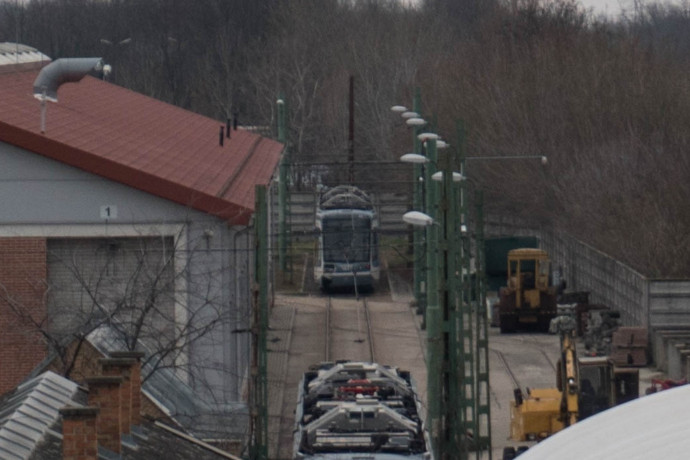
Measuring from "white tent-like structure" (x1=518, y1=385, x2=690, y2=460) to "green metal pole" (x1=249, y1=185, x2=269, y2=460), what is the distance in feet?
41.8

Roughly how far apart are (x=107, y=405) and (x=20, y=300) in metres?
11.2

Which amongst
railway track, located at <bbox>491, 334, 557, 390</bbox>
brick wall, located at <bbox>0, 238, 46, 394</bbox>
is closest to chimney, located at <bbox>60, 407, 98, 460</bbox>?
brick wall, located at <bbox>0, 238, 46, 394</bbox>

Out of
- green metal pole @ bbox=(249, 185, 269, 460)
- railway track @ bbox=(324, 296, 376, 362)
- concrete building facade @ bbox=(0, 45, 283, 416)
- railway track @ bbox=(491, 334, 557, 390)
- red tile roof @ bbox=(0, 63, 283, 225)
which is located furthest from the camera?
railway track @ bbox=(324, 296, 376, 362)

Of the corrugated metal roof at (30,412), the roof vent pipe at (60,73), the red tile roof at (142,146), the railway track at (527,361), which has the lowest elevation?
the railway track at (527,361)

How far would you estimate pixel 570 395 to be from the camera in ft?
73.0

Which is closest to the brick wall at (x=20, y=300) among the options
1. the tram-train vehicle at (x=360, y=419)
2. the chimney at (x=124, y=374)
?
the tram-train vehicle at (x=360, y=419)

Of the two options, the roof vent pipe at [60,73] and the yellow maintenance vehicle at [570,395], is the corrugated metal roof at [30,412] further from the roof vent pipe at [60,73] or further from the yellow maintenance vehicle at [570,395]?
the roof vent pipe at [60,73]

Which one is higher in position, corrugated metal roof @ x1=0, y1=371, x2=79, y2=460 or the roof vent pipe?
the roof vent pipe

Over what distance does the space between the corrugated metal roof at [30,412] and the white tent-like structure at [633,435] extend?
5.36 metres

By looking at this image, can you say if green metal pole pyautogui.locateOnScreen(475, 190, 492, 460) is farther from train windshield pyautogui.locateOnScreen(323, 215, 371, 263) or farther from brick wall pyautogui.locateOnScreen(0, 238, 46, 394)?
train windshield pyautogui.locateOnScreen(323, 215, 371, 263)

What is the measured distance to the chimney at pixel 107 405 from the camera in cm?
1244

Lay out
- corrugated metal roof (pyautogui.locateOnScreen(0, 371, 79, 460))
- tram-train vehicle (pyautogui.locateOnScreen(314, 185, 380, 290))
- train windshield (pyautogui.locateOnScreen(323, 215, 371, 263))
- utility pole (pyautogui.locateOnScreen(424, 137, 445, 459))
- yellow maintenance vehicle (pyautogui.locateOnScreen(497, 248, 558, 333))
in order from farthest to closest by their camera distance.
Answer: tram-train vehicle (pyautogui.locateOnScreen(314, 185, 380, 290))
train windshield (pyautogui.locateOnScreen(323, 215, 371, 263))
yellow maintenance vehicle (pyautogui.locateOnScreen(497, 248, 558, 333))
utility pole (pyautogui.locateOnScreen(424, 137, 445, 459))
corrugated metal roof (pyautogui.locateOnScreen(0, 371, 79, 460))

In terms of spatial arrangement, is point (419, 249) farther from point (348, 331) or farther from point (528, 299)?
point (528, 299)

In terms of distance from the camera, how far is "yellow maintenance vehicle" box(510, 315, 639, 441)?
2241 cm
